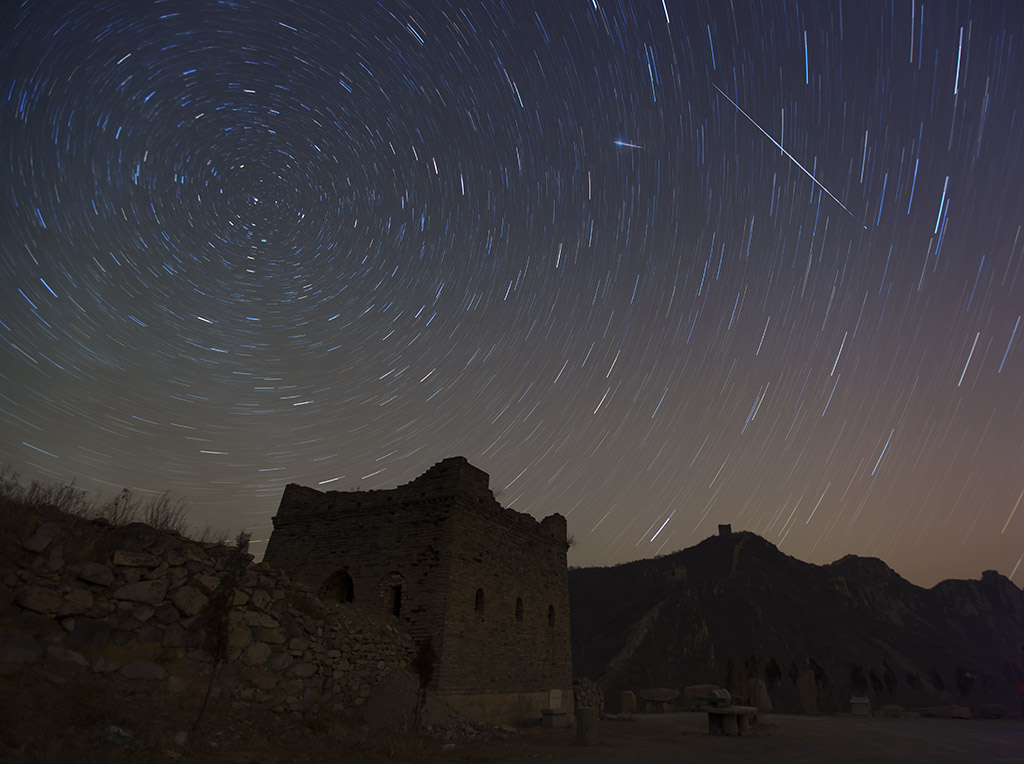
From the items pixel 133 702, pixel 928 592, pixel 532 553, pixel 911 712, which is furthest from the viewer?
pixel 928 592

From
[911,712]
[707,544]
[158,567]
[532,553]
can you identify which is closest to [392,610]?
[532,553]

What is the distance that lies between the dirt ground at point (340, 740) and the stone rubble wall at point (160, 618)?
0.43 metres

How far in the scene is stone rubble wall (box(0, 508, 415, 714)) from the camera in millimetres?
7602

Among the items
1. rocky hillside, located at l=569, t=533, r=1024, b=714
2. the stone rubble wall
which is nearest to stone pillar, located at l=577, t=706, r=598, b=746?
the stone rubble wall

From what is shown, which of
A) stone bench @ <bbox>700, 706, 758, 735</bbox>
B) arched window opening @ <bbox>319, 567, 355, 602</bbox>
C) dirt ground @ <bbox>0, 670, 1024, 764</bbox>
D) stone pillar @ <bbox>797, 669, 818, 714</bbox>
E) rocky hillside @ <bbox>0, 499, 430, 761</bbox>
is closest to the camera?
dirt ground @ <bbox>0, 670, 1024, 764</bbox>

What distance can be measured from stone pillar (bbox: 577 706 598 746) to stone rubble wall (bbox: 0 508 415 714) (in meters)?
4.71

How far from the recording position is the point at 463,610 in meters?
14.9

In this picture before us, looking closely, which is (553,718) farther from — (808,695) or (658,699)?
(808,695)

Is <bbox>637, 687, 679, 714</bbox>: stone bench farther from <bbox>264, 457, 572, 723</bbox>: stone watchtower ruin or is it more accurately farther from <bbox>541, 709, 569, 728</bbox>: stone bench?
<bbox>541, 709, 569, 728</bbox>: stone bench

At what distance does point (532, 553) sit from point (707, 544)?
254 ft

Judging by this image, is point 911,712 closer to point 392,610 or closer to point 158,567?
point 392,610

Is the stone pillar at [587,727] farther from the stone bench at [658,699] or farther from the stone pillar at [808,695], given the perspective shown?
the stone pillar at [808,695]

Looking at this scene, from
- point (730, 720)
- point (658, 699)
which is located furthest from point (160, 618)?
point (658, 699)

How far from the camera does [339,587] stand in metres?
16.7
